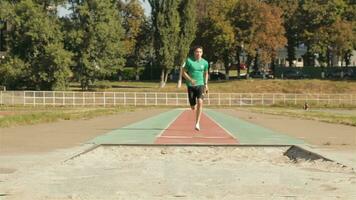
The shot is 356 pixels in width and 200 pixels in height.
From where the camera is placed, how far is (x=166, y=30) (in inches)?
3155

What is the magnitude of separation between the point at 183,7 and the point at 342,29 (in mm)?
24614

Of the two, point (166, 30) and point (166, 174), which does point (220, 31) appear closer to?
point (166, 30)

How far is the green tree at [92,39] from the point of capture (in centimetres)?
7525

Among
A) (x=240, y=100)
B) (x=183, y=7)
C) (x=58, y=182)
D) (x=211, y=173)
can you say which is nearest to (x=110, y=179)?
(x=58, y=182)

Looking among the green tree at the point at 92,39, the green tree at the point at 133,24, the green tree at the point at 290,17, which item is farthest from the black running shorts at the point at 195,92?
the green tree at the point at 133,24

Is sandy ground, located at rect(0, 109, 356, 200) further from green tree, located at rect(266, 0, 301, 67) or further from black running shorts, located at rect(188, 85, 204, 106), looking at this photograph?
green tree, located at rect(266, 0, 301, 67)

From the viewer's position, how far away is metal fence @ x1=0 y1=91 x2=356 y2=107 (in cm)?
6462

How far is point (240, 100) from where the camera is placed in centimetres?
7075

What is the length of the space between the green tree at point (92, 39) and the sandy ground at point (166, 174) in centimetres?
6186

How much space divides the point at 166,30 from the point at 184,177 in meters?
71.7

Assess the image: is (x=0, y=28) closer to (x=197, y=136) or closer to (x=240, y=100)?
(x=240, y=100)

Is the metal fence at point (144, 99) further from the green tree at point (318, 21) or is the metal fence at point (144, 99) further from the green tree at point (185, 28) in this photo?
the green tree at point (318, 21)

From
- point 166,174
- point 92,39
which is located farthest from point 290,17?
point 166,174

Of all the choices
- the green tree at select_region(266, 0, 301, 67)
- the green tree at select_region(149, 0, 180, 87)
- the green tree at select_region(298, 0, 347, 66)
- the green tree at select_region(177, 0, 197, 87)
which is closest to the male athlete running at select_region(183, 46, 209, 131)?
the green tree at select_region(149, 0, 180, 87)
